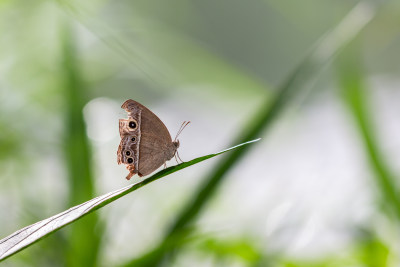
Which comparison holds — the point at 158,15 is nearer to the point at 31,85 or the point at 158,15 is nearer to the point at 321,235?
the point at 31,85

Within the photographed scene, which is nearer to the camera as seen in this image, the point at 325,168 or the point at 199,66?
the point at 325,168

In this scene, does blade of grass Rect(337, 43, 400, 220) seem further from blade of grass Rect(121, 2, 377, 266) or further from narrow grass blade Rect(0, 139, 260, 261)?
narrow grass blade Rect(0, 139, 260, 261)

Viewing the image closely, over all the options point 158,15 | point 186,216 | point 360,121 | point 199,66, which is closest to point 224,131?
point 199,66

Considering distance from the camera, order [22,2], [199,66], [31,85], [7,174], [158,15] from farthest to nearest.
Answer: [158,15]
[199,66]
[22,2]
[31,85]
[7,174]

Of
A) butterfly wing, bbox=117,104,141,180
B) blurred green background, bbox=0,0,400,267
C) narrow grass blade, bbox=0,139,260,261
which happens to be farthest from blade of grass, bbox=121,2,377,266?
narrow grass blade, bbox=0,139,260,261

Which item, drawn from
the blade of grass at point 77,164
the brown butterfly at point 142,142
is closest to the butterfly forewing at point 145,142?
the brown butterfly at point 142,142

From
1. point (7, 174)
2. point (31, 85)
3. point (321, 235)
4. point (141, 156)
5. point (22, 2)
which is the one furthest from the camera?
point (22, 2)
